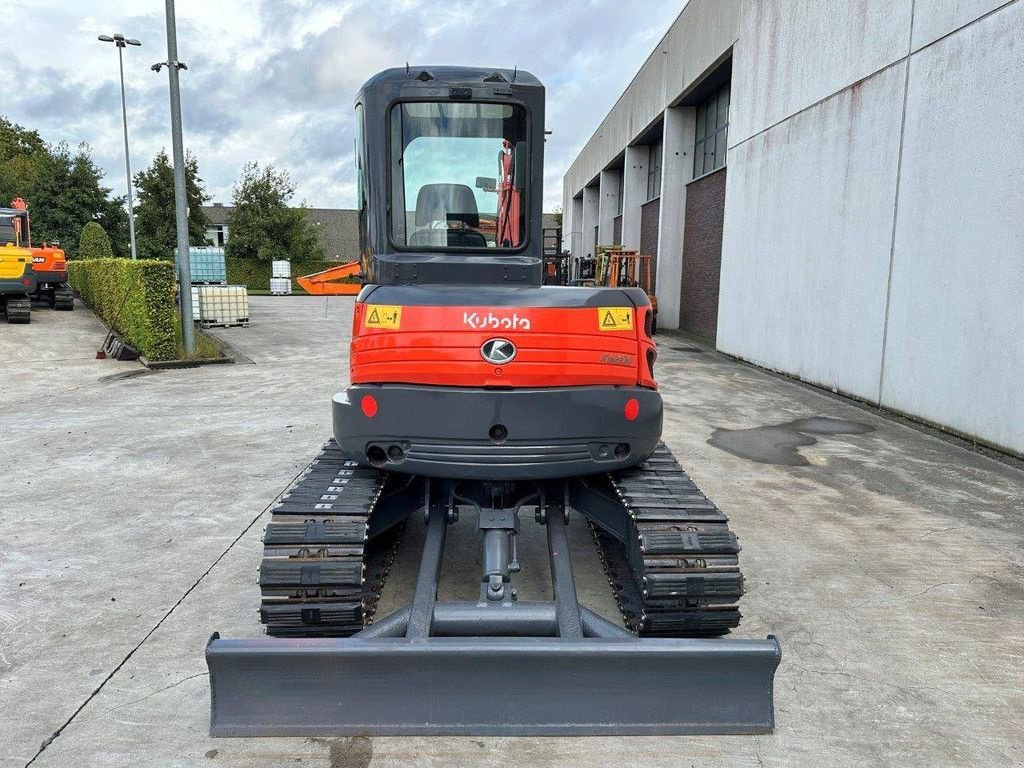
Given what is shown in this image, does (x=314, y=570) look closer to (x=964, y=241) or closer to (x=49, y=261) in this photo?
(x=964, y=241)

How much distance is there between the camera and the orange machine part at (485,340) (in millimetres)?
3492

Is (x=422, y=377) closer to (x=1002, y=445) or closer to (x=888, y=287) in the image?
(x=1002, y=445)

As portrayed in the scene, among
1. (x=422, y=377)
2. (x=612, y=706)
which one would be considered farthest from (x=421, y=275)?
(x=612, y=706)

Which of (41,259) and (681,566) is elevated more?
(41,259)

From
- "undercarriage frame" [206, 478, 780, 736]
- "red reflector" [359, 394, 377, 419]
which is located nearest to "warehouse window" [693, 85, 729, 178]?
"red reflector" [359, 394, 377, 419]

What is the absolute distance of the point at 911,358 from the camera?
909 cm

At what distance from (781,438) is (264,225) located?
1767 inches

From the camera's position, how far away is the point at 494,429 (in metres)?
3.55

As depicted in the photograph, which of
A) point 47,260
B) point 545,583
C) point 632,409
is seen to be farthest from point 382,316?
point 47,260

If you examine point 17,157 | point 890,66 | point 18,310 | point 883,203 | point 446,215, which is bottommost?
point 18,310

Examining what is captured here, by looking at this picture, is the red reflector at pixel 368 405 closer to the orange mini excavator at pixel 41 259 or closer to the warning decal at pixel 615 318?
the warning decal at pixel 615 318

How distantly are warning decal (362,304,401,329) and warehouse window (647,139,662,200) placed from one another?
70.1 ft

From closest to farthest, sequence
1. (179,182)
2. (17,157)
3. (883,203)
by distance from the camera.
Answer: (883,203), (179,182), (17,157)

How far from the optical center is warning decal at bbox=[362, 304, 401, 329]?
Result: 3.59 meters
